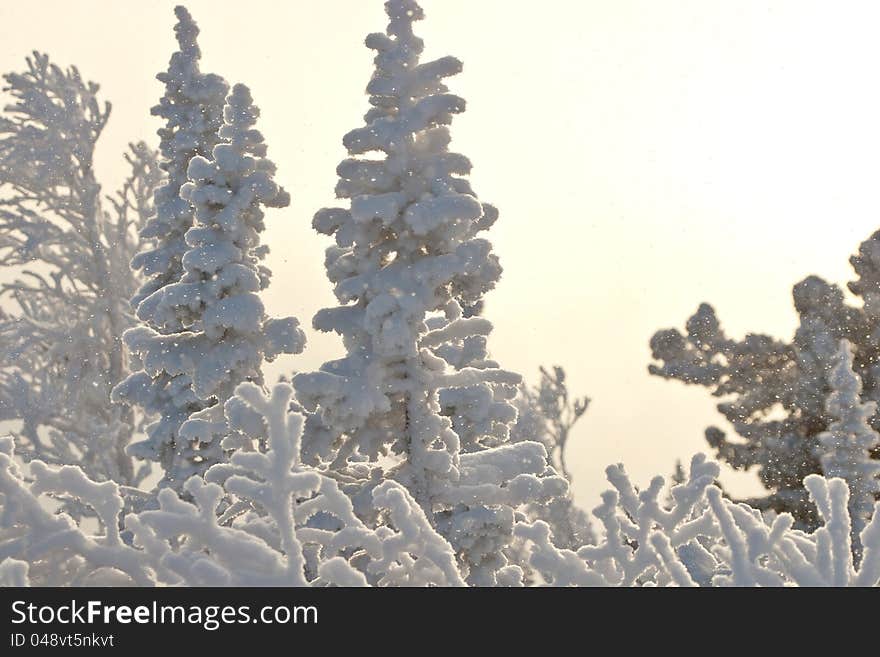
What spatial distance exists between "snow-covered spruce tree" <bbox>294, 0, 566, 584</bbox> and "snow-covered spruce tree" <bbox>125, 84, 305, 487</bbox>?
289cm

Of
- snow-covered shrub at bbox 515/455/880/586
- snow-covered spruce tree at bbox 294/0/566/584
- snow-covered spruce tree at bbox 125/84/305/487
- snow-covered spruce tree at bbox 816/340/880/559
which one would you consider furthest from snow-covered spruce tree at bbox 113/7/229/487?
snow-covered shrub at bbox 515/455/880/586

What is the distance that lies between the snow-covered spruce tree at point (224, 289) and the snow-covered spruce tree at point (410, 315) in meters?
2.89

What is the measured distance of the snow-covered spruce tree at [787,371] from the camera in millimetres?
17516

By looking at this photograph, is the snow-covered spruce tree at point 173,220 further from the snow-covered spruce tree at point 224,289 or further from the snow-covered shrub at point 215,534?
the snow-covered shrub at point 215,534

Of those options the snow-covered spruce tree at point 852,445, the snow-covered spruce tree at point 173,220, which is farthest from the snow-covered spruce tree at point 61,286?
the snow-covered spruce tree at point 852,445

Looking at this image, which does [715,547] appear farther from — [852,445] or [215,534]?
[852,445]

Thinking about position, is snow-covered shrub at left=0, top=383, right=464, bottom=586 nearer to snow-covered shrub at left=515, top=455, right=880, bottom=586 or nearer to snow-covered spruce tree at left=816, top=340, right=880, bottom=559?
snow-covered shrub at left=515, top=455, right=880, bottom=586

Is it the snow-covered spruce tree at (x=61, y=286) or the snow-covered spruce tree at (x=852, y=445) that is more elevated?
the snow-covered spruce tree at (x=61, y=286)

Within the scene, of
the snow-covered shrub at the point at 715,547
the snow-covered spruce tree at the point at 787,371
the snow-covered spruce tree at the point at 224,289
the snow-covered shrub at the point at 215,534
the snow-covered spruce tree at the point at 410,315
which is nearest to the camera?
the snow-covered shrub at the point at 215,534

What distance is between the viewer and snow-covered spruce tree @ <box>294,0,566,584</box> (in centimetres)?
920

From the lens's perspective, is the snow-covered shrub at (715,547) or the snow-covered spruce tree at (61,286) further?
the snow-covered spruce tree at (61,286)
